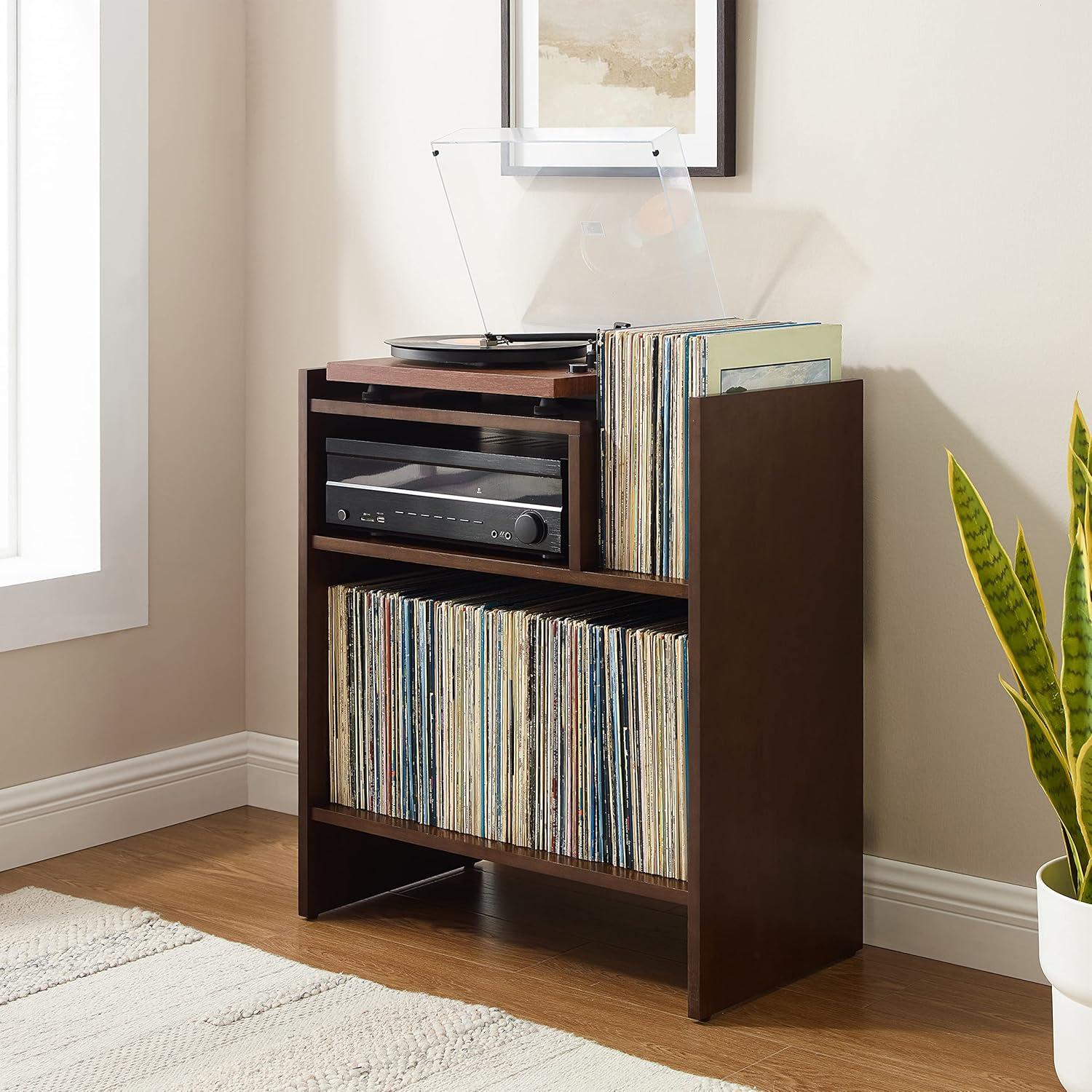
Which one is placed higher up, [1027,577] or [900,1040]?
[1027,577]

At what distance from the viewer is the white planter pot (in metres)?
1.69

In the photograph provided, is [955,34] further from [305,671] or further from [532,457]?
[305,671]

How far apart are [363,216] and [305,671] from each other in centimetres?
84

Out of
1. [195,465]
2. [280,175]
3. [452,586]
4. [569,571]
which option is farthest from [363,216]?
[569,571]

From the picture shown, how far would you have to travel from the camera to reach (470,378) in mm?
2098

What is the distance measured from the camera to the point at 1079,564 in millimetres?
1707

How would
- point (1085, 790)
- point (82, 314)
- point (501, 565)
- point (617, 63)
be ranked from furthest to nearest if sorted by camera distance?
1. point (82, 314)
2. point (617, 63)
3. point (501, 565)
4. point (1085, 790)

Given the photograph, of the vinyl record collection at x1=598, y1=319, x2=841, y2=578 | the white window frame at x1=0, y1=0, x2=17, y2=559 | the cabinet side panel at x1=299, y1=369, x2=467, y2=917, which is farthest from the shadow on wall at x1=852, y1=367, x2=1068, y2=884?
the white window frame at x1=0, y1=0, x2=17, y2=559

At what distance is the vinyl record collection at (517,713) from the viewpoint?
2012 millimetres

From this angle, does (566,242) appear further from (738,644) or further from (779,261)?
(738,644)

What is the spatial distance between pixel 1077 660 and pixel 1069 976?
34 cm

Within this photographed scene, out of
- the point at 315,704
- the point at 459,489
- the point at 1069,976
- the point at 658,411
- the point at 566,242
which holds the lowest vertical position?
the point at 1069,976

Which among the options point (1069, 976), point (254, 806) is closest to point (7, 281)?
point (254, 806)

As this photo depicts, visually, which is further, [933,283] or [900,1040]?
[933,283]
